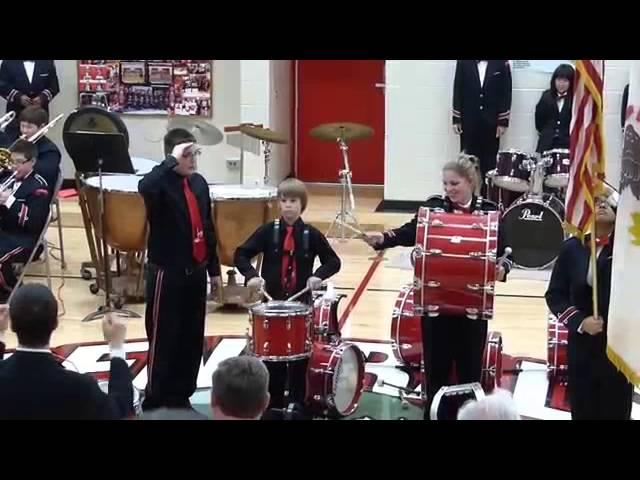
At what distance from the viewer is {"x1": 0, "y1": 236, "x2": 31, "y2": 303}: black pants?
792cm

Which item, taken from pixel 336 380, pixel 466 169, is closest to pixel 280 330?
pixel 336 380

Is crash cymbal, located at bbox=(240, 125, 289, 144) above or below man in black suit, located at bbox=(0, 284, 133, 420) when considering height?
above

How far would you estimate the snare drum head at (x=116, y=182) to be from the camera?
9.02 meters

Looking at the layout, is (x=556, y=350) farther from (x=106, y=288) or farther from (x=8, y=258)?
(x=8, y=258)

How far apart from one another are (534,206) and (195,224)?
506 cm

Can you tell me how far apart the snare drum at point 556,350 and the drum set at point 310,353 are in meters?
1.40

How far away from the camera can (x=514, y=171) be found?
1086cm

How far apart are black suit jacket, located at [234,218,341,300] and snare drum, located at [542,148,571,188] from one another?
188 inches

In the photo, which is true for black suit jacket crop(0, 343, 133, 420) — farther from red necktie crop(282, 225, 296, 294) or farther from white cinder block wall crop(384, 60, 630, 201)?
white cinder block wall crop(384, 60, 630, 201)

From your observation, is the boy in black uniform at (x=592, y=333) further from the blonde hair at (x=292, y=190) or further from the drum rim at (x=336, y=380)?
the blonde hair at (x=292, y=190)

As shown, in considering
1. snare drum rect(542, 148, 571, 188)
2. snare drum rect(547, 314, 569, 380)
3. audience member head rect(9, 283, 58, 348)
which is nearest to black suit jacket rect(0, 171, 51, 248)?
snare drum rect(547, 314, 569, 380)
